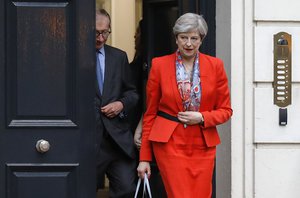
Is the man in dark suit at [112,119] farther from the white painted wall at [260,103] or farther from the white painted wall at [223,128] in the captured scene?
the white painted wall at [260,103]

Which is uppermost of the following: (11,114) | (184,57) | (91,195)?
(184,57)

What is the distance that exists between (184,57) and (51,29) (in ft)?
3.13

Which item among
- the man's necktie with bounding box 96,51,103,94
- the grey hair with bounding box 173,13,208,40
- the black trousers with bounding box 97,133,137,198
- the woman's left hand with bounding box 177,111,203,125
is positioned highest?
the grey hair with bounding box 173,13,208,40

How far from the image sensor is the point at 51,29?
20.7 feet

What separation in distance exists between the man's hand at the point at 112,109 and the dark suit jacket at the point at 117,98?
0.12 ft

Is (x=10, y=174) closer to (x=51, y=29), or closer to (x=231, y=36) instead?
(x=51, y=29)

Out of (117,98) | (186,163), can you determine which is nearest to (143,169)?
(186,163)

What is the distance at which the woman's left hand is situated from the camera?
600 cm

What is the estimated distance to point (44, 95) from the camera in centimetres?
628

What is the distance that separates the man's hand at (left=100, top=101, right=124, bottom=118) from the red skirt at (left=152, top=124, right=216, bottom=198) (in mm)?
680

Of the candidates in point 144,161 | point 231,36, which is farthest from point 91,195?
point 231,36

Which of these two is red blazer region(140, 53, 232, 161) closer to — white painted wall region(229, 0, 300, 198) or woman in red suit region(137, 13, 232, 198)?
woman in red suit region(137, 13, 232, 198)

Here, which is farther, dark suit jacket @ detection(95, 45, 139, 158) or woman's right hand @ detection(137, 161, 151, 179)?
dark suit jacket @ detection(95, 45, 139, 158)

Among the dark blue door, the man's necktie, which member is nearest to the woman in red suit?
the dark blue door
